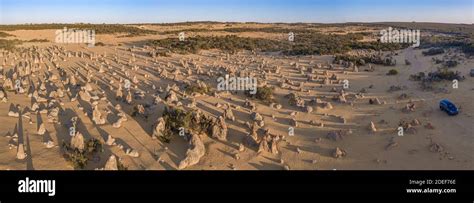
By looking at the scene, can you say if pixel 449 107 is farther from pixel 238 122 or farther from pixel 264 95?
pixel 238 122

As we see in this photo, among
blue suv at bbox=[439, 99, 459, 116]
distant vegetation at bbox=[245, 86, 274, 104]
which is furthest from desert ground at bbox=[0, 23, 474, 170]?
distant vegetation at bbox=[245, 86, 274, 104]

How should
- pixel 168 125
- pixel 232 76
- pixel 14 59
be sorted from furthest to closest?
pixel 14 59
pixel 232 76
pixel 168 125

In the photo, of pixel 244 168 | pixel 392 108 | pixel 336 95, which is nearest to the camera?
pixel 244 168

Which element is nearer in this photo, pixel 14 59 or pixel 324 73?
pixel 324 73

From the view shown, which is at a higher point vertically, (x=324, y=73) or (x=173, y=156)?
(x=324, y=73)

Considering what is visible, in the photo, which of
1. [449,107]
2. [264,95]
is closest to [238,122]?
[264,95]
